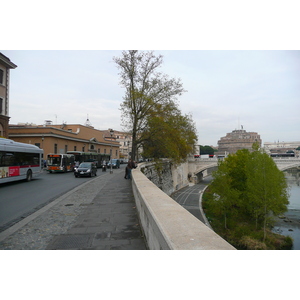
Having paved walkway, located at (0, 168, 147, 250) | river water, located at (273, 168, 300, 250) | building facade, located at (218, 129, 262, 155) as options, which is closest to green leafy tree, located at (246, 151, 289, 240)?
river water, located at (273, 168, 300, 250)

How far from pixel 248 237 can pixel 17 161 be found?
Answer: 68.9 ft

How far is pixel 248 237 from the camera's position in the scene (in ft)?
83.4

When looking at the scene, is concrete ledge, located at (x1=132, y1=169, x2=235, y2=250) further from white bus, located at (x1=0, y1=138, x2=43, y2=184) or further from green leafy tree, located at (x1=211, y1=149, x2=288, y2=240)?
green leafy tree, located at (x1=211, y1=149, x2=288, y2=240)

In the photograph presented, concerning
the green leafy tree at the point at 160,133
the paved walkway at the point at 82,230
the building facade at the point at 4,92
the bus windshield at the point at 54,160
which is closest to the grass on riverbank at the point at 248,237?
the green leafy tree at the point at 160,133

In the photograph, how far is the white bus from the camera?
52.6 ft

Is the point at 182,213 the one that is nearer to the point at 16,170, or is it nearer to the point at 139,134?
the point at 16,170

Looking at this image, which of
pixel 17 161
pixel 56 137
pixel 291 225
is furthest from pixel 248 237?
pixel 56 137

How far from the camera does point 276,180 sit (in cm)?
2823

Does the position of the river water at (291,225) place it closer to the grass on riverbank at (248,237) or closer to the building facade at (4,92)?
the grass on riverbank at (248,237)

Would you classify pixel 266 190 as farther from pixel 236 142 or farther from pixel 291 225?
pixel 236 142

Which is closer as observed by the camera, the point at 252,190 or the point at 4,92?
the point at 252,190

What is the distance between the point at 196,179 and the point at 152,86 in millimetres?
46114

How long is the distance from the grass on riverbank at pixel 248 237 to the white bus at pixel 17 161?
62.1 feet

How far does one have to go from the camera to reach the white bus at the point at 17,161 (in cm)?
1603
